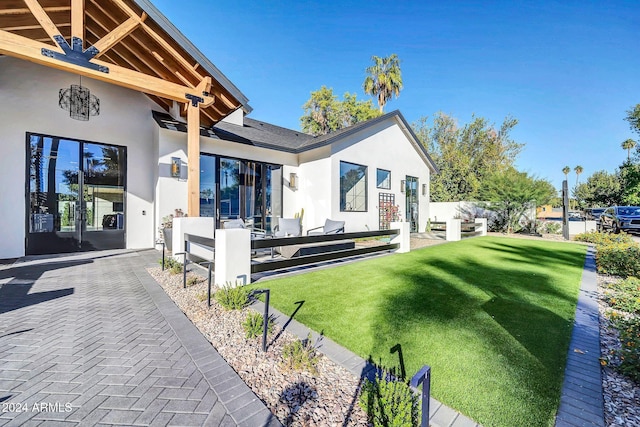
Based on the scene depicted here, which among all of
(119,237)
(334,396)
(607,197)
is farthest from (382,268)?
(607,197)

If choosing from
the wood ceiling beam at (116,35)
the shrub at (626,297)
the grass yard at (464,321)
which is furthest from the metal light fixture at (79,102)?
the shrub at (626,297)

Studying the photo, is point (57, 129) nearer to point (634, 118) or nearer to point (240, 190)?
point (240, 190)

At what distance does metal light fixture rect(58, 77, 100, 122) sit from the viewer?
7527 millimetres

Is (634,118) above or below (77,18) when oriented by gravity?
above

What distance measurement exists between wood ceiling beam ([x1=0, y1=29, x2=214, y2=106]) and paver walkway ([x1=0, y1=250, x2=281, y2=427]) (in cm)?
414

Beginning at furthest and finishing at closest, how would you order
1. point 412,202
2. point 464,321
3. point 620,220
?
1. point 412,202
2. point 620,220
3. point 464,321

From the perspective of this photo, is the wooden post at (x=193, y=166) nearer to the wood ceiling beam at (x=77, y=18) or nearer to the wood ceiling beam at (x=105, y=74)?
the wood ceiling beam at (x=105, y=74)

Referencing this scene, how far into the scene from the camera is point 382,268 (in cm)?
598

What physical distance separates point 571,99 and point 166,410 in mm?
24554

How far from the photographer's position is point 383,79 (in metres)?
22.1

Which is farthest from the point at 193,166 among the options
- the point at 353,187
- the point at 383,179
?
the point at 383,179

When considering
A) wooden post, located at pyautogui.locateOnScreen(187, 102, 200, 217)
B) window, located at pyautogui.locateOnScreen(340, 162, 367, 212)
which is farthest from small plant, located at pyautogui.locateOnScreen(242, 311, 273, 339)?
window, located at pyautogui.locateOnScreen(340, 162, 367, 212)

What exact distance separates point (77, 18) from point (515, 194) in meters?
16.9

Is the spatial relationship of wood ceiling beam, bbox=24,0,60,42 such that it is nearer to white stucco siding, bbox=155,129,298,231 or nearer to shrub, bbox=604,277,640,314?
white stucco siding, bbox=155,129,298,231
